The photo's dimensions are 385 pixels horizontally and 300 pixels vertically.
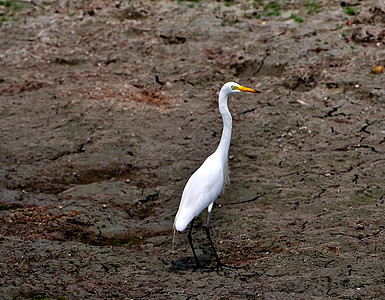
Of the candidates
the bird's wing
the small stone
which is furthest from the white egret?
the small stone

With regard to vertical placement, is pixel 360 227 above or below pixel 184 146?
above

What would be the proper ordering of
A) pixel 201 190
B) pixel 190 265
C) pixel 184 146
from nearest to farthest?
pixel 190 265 < pixel 201 190 < pixel 184 146

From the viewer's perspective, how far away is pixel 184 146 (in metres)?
8.42

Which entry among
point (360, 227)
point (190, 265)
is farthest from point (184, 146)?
point (360, 227)

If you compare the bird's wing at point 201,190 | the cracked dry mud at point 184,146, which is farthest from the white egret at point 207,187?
the cracked dry mud at point 184,146

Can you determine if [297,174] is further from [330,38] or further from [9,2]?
[9,2]

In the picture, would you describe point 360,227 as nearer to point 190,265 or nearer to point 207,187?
point 207,187

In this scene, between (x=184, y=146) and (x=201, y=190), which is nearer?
(x=201, y=190)

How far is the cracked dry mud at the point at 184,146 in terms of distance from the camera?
579 cm

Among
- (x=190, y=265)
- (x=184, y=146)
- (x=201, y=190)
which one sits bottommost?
(x=184, y=146)

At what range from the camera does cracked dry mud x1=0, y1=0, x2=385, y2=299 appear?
579 cm

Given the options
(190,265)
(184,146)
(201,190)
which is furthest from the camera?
(184,146)

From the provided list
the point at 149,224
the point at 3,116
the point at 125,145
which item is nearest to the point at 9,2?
the point at 3,116

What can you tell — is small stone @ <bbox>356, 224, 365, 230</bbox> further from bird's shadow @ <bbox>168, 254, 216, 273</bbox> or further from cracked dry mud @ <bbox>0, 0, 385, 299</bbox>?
bird's shadow @ <bbox>168, 254, 216, 273</bbox>
